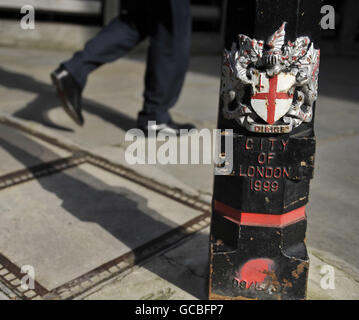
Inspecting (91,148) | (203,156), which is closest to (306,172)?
(203,156)

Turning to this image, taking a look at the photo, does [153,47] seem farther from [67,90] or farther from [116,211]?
[116,211]

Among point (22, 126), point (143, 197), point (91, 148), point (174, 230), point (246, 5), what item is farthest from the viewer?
point (22, 126)

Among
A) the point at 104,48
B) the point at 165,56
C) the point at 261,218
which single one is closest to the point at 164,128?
the point at 165,56

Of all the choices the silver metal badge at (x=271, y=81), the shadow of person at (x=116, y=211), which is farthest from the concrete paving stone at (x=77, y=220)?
the silver metal badge at (x=271, y=81)

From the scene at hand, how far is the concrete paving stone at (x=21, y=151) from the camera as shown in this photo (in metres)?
2.77

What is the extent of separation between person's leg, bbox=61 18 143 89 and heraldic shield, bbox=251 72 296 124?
1.96 metres

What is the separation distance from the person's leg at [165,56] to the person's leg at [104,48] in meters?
0.18

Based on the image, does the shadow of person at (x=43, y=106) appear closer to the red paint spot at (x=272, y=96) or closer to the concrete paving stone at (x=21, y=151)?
the concrete paving stone at (x=21, y=151)

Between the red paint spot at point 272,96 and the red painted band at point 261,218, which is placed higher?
the red paint spot at point 272,96

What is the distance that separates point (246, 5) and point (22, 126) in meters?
2.28

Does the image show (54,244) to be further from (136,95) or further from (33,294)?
(136,95)

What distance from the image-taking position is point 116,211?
2340 millimetres

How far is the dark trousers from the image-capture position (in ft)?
10.4

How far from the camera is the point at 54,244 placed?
204 centimetres
